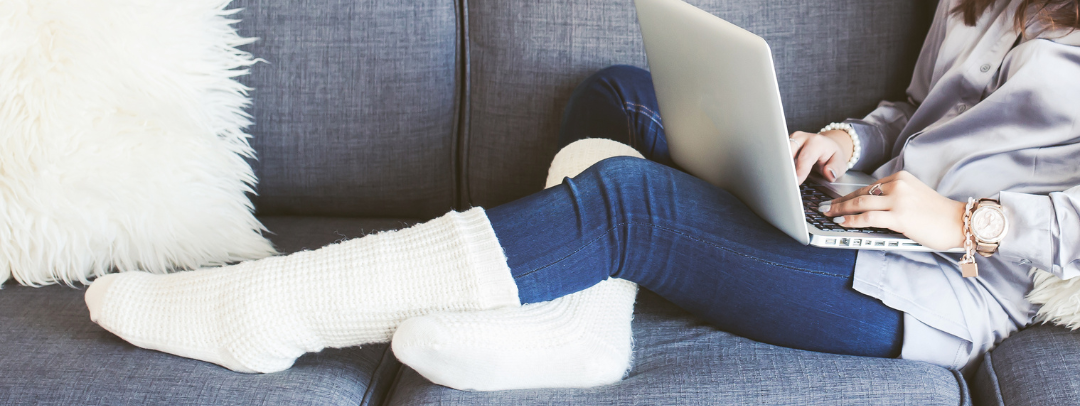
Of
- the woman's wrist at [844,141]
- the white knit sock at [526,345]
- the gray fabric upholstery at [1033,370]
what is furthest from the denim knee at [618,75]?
the gray fabric upholstery at [1033,370]

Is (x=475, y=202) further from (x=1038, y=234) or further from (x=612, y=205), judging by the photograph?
(x=1038, y=234)

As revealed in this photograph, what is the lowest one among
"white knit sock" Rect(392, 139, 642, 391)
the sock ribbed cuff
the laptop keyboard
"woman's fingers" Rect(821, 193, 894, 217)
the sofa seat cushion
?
the sofa seat cushion

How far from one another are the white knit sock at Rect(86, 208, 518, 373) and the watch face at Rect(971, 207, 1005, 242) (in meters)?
0.50

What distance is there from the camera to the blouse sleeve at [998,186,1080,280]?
74cm

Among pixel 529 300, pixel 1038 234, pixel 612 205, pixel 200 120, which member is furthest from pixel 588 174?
pixel 200 120

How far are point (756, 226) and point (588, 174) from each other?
20 centimetres

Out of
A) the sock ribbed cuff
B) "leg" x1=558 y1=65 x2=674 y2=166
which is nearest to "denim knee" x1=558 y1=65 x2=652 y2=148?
"leg" x1=558 y1=65 x2=674 y2=166

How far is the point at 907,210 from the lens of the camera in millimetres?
726

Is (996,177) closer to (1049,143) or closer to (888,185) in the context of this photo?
(1049,143)

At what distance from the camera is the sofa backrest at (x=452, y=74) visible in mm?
1191

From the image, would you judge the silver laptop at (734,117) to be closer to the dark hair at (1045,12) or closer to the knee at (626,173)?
the knee at (626,173)

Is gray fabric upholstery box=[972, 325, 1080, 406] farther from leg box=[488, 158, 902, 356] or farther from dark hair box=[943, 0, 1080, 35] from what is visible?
dark hair box=[943, 0, 1080, 35]

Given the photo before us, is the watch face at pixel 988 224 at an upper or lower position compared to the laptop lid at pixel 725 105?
lower

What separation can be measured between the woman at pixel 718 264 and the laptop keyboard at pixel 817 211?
0.6 inches
